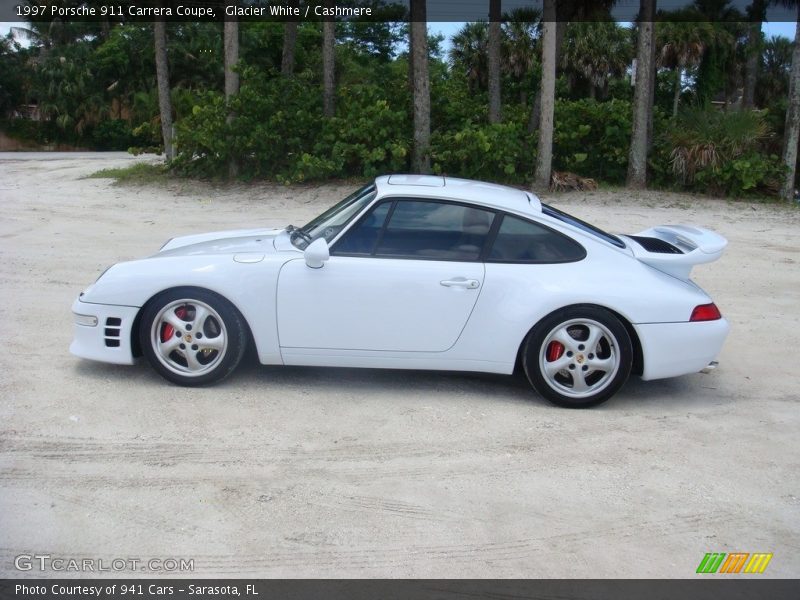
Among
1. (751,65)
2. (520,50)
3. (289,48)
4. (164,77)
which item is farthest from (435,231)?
(751,65)

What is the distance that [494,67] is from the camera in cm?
1992

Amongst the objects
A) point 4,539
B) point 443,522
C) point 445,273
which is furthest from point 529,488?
point 4,539

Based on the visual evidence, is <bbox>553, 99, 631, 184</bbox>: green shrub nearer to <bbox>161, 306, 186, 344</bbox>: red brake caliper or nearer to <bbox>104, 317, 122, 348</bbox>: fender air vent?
<bbox>161, 306, 186, 344</bbox>: red brake caliper

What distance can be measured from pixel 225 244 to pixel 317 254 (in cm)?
88

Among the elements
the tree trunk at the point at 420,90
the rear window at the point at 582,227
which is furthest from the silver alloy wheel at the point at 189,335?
the tree trunk at the point at 420,90

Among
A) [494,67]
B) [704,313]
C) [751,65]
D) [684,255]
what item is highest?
[751,65]

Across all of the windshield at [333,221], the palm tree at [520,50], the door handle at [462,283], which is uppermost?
the palm tree at [520,50]

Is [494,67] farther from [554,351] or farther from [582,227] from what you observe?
[554,351]

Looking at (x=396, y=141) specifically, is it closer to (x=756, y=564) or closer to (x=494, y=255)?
(x=494, y=255)

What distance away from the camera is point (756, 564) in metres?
3.54

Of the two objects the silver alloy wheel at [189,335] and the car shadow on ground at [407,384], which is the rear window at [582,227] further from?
the silver alloy wheel at [189,335]

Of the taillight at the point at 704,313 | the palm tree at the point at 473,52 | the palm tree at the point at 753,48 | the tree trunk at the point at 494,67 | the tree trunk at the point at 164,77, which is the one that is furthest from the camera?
the palm tree at the point at 473,52

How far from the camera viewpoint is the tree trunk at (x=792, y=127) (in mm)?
16688
